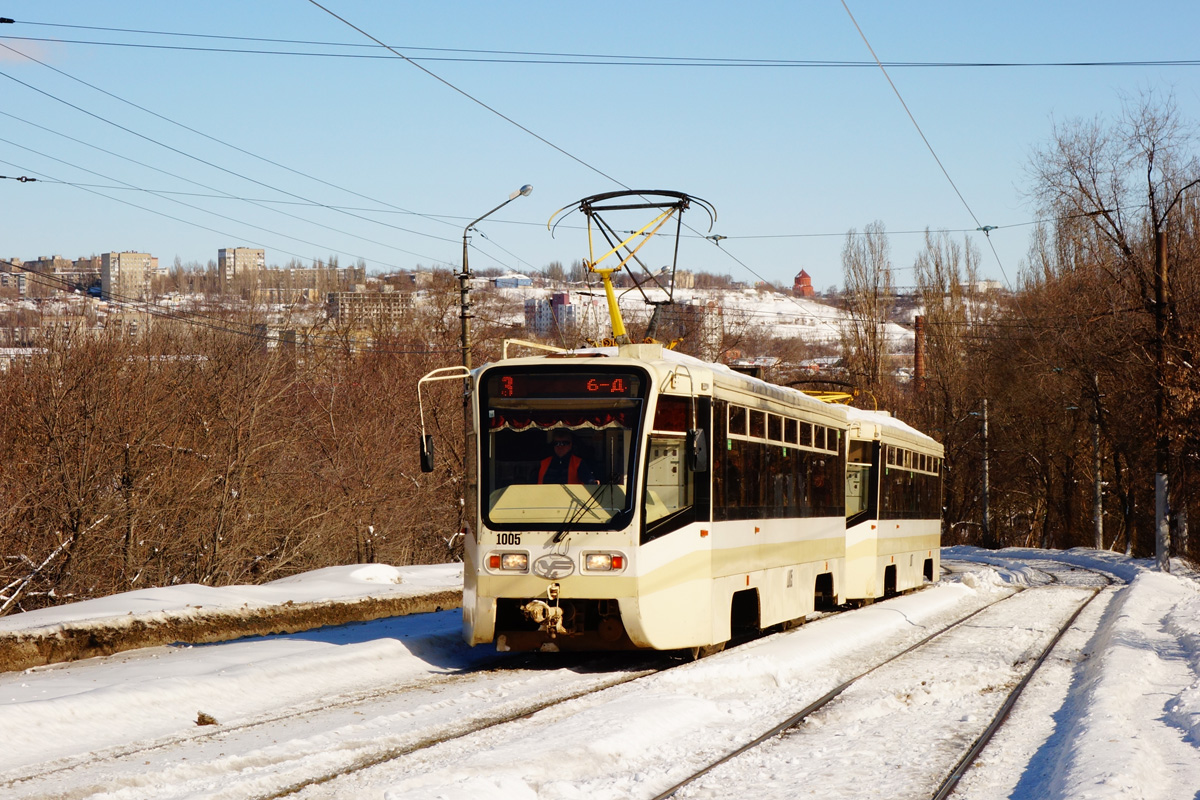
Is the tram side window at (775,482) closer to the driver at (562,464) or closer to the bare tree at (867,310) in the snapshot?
the driver at (562,464)

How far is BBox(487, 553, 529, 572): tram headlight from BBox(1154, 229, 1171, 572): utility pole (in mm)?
23841

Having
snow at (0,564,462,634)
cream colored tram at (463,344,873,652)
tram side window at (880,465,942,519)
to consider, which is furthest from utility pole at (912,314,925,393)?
cream colored tram at (463,344,873,652)

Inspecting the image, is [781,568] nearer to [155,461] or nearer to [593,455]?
[593,455]

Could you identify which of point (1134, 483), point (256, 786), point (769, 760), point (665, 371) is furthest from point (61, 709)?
point (1134, 483)

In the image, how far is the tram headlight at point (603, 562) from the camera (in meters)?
11.4

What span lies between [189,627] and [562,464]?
5.76 metres

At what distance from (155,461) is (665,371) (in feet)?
48.6

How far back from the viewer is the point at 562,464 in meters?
11.8

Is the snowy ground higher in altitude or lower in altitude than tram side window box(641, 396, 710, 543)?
lower

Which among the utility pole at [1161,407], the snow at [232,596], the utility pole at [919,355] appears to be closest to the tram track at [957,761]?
the snow at [232,596]

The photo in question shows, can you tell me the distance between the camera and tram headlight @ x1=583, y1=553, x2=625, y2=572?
11.4 metres

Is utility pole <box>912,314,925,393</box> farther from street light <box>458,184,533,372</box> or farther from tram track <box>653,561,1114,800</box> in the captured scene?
tram track <box>653,561,1114,800</box>

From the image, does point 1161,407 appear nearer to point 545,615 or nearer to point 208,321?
point 208,321

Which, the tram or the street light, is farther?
the street light
